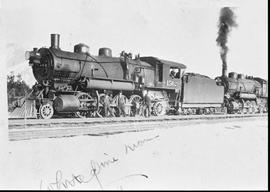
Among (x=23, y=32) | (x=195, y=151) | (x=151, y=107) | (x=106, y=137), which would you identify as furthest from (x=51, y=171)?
(x=151, y=107)

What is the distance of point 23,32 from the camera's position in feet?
19.1

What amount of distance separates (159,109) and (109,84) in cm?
161

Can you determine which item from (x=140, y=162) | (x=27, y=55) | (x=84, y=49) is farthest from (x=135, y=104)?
(x=140, y=162)

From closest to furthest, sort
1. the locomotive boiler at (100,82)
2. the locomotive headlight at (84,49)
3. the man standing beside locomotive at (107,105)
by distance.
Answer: the locomotive boiler at (100,82), the locomotive headlight at (84,49), the man standing beside locomotive at (107,105)

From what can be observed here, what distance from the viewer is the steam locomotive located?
7.43m

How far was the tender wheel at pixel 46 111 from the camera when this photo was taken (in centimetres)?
712

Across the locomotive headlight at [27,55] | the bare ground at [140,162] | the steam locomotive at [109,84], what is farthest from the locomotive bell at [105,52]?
the bare ground at [140,162]

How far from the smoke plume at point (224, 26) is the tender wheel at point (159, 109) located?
102 inches

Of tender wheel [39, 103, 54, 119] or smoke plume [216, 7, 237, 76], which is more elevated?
smoke plume [216, 7, 237, 76]

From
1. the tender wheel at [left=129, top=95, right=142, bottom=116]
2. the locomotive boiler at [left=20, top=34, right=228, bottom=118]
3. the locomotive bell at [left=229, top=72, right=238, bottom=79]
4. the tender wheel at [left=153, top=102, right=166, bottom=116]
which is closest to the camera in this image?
the locomotive boiler at [left=20, top=34, right=228, bottom=118]

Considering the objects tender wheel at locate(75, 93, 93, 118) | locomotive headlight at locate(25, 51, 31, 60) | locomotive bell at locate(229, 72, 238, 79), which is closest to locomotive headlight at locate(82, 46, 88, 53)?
tender wheel at locate(75, 93, 93, 118)

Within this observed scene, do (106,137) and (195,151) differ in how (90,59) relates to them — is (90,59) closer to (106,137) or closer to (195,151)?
(106,137)

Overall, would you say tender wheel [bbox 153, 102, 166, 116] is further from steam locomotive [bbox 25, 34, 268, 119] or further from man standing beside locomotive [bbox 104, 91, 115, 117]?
man standing beside locomotive [bbox 104, 91, 115, 117]

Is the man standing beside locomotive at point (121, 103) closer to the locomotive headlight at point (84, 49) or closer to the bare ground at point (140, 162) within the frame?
the locomotive headlight at point (84, 49)
